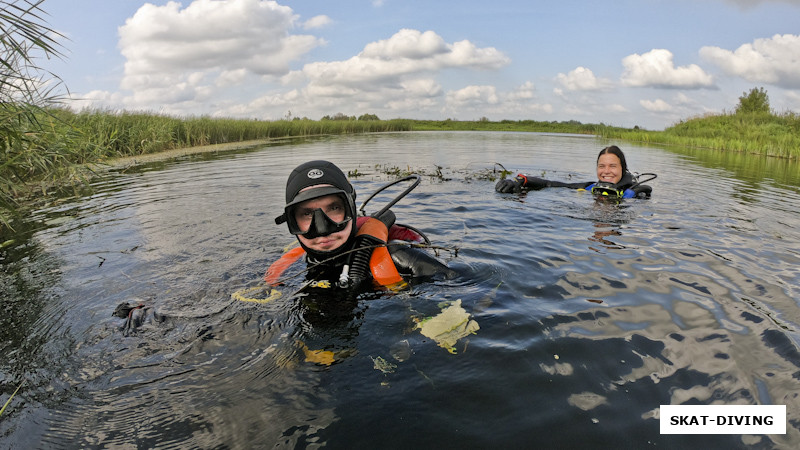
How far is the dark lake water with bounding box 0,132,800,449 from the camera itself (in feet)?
7.33

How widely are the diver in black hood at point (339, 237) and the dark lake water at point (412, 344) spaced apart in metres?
0.25

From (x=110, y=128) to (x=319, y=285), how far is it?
54.3 ft

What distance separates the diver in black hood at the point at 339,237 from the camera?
374cm

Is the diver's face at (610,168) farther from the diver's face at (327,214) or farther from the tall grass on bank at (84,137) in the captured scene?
the tall grass on bank at (84,137)

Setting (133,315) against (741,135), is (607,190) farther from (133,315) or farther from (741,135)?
(741,135)

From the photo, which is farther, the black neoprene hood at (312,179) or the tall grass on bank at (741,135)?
the tall grass on bank at (741,135)

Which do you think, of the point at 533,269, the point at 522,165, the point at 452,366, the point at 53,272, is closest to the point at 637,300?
the point at 533,269

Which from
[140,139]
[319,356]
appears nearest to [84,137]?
[319,356]

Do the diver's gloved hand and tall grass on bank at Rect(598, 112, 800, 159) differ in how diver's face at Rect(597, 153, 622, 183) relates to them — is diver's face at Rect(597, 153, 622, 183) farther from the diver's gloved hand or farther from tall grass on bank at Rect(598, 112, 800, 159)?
tall grass on bank at Rect(598, 112, 800, 159)

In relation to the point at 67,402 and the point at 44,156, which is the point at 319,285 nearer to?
the point at 67,402

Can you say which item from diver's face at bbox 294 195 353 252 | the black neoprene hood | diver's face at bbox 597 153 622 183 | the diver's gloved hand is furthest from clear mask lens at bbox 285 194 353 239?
diver's face at bbox 597 153 622 183

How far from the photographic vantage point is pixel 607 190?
9.16m

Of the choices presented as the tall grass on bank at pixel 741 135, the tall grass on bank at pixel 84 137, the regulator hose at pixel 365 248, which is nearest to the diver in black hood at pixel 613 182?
the regulator hose at pixel 365 248

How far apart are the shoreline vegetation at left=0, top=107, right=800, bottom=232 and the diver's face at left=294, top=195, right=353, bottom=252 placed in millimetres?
3092
